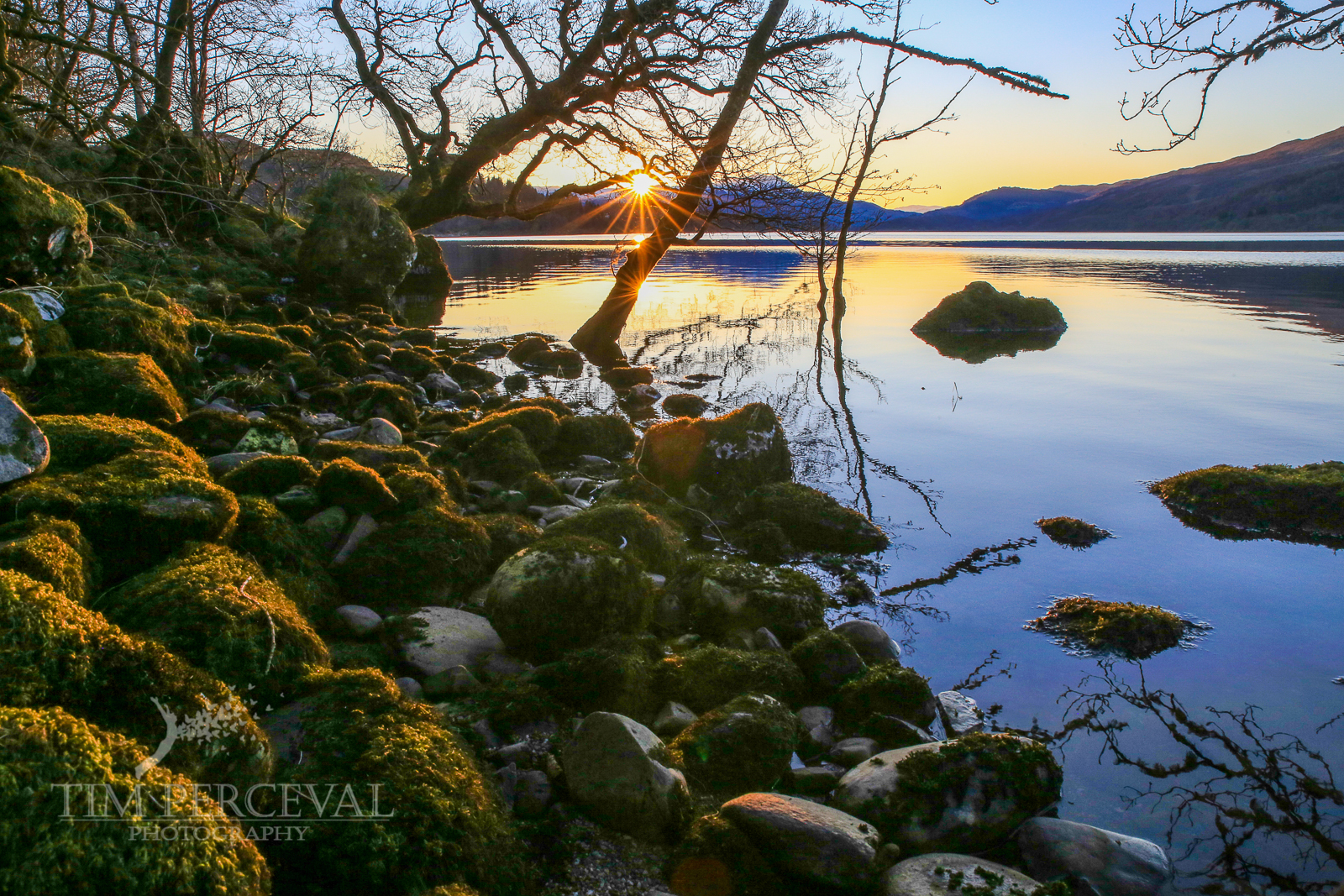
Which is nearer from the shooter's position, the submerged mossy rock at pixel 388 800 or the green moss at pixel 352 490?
the submerged mossy rock at pixel 388 800

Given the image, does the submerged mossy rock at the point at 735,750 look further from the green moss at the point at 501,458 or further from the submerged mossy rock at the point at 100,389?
the submerged mossy rock at the point at 100,389

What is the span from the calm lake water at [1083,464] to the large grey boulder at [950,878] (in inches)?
29.7

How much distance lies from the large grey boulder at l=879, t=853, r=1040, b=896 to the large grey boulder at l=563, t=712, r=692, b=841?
733 mm

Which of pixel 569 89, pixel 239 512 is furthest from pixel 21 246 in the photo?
pixel 569 89

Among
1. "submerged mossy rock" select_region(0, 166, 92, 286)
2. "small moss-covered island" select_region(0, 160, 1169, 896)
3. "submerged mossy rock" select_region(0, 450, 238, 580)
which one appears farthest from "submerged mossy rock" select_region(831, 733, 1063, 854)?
"submerged mossy rock" select_region(0, 166, 92, 286)

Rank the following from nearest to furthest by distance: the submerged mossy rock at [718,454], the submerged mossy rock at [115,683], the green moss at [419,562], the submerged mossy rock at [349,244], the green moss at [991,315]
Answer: the submerged mossy rock at [115,683]
the green moss at [419,562]
the submerged mossy rock at [718,454]
the submerged mossy rock at [349,244]
the green moss at [991,315]

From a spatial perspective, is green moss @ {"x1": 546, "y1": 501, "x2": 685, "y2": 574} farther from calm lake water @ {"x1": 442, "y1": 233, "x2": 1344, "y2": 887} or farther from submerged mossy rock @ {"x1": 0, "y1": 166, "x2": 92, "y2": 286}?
submerged mossy rock @ {"x1": 0, "y1": 166, "x2": 92, "y2": 286}

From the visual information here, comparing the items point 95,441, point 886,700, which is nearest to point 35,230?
point 95,441

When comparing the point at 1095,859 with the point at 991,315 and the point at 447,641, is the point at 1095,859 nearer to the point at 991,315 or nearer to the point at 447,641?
the point at 447,641

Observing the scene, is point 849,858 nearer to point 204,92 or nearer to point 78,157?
point 78,157

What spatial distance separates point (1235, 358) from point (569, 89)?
13.7 metres

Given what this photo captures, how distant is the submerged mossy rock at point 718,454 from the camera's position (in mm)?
6676

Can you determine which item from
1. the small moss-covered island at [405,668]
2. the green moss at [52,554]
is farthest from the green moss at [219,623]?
the green moss at [52,554]

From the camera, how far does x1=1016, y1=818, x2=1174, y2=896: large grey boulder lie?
263 cm
